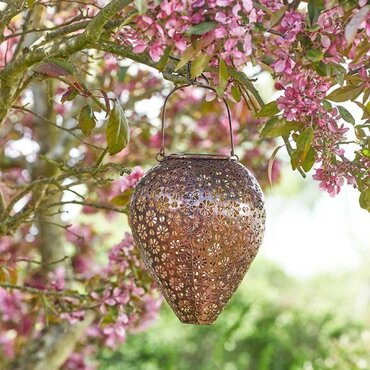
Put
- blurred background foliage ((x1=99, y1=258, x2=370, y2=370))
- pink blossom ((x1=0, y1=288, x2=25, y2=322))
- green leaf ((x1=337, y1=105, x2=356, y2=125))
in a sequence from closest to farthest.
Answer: green leaf ((x1=337, y1=105, x2=356, y2=125)) < pink blossom ((x1=0, y1=288, x2=25, y2=322)) < blurred background foliage ((x1=99, y1=258, x2=370, y2=370))

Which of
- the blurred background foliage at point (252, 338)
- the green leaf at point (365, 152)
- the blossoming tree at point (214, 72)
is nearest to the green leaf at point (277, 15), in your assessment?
the blossoming tree at point (214, 72)

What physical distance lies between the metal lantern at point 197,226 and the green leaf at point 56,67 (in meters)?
0.24

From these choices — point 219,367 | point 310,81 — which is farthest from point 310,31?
point 219,367

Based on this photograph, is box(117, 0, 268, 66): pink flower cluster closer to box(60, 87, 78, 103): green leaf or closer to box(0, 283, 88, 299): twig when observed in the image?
box(60, 87, 78, 103): green leaf

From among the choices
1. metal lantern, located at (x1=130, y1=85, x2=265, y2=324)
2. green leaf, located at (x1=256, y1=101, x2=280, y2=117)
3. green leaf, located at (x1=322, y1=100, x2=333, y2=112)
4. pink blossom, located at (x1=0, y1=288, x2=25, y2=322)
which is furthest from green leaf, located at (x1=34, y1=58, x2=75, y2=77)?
pink blossom, located at (x1=0, y1=288, x2=25, y2=322)

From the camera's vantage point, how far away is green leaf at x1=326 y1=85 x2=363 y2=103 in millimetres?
1297

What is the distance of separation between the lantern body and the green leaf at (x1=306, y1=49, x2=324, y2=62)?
32 cm

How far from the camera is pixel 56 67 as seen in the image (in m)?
1.42

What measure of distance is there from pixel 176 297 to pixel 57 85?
171 centimetres

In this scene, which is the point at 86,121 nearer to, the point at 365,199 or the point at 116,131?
the point at 116,131

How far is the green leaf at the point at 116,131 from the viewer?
4.71ft

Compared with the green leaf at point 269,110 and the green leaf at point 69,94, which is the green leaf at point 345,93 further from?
the green leaf at point 69,94

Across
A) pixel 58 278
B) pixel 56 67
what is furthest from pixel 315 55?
pixel 58 278

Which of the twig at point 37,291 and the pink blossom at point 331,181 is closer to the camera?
the pink blossom at point 331,181
